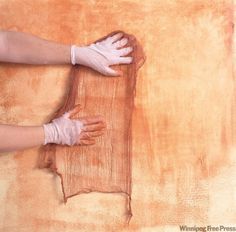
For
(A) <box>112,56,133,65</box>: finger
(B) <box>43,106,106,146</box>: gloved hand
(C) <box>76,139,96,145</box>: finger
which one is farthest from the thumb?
(A) <box>112,56,133,65</box>: finger

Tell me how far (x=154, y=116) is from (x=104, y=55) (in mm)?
312

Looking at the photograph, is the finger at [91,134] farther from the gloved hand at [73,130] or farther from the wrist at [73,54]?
the wrist at [73,54]

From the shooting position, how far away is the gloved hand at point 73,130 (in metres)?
1.53

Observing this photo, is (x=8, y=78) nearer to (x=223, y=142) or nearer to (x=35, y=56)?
(x=35, y=56)

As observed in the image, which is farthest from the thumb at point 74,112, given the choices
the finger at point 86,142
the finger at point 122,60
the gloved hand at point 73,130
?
the finger at point 122,60

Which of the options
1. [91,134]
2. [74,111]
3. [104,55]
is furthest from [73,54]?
[91,134]

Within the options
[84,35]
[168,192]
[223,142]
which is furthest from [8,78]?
[223,142]

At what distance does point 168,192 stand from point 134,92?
0.41 meters

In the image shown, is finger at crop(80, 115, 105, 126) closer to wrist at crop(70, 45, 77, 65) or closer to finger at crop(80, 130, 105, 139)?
finger at crop(80, 130, 105, 139)

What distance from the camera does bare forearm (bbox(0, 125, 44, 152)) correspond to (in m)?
1.43

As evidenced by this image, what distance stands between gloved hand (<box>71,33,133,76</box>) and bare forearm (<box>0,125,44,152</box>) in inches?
12.7

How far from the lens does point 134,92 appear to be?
157 cm

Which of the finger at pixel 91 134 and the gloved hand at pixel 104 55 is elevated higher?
the gloved hand at pixel 104 55

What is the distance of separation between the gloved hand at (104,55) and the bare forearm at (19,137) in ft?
1.06
